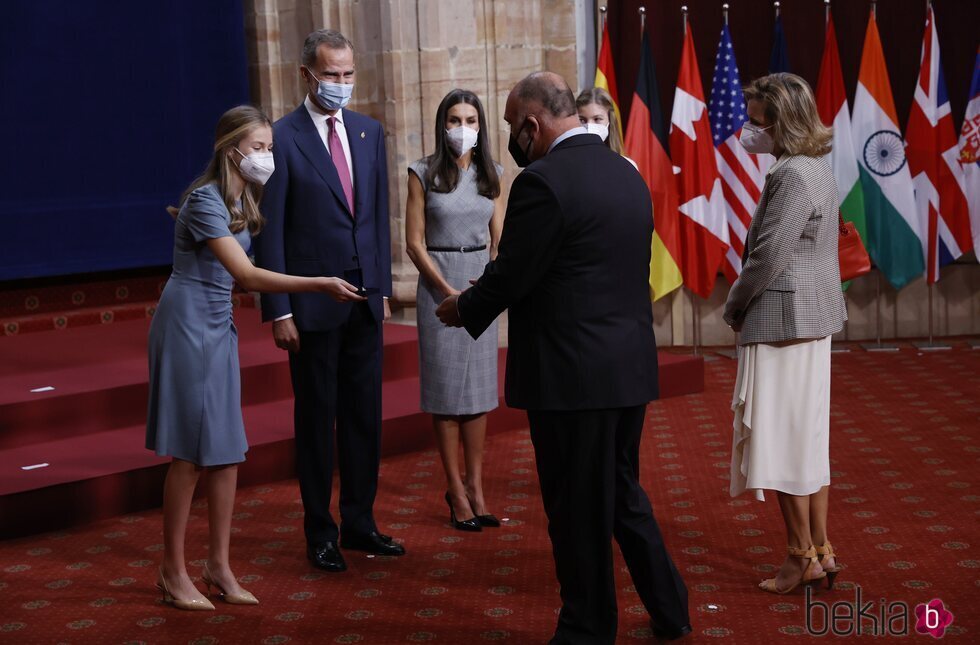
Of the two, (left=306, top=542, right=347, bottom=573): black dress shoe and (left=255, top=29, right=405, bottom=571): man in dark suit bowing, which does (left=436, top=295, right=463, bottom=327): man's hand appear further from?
(left=306, top=542, right=347, bottom=573): black dress shoe

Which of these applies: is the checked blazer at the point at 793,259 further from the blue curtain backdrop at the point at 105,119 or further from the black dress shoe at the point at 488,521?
the blue curtain backdrop at the point at 105,119

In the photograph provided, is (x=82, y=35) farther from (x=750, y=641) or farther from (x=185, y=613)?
(x=750, y=641)

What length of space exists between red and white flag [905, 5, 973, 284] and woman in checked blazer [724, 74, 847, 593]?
15.9ft

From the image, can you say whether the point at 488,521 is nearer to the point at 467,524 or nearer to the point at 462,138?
the point at 467,524

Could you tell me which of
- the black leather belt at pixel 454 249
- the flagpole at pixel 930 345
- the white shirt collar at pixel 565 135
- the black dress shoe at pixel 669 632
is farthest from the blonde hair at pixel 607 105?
the flagpole at pixel 930 345

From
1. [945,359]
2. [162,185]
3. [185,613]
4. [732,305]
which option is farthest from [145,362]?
[945,359]

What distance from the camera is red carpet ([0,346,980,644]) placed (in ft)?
12.5

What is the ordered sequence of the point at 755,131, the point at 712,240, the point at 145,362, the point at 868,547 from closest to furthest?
the point at 755,131, the point at 868,547, the point at 145,362, the point at 712,240

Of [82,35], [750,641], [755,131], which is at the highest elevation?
[82,35]

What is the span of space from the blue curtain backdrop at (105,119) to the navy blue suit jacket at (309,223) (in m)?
4.04

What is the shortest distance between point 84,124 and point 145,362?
226 cm

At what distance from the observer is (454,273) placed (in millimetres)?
4859

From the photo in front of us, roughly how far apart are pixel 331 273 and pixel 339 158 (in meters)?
0.42

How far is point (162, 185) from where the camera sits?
330 inches
